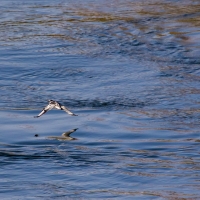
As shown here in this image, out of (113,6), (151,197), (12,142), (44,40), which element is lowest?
(151,197)

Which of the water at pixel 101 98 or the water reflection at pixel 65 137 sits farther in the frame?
the water reflection at pixel 65 137

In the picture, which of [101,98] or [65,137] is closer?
[65,137]

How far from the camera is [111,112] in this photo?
8.12m

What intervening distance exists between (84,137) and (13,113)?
1.25 m

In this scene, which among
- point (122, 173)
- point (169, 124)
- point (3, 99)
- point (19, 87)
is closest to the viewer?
point (122, 173)

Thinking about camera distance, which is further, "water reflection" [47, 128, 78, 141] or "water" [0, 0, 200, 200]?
"water reflection" [47, 128, 78, 141]

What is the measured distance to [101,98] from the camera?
8.69 metres

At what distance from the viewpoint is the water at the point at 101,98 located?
6.04 metres

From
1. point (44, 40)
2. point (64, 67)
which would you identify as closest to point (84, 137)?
point (64, 67)

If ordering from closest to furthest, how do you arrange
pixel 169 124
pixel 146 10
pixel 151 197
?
pixel 151 197, pixel 169 124, pixel 146 10

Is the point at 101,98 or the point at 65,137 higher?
the point at 101,98

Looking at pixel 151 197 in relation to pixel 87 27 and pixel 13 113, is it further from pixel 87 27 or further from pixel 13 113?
pixel 87 27

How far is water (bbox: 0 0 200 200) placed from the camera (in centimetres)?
604

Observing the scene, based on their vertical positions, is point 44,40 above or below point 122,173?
above
